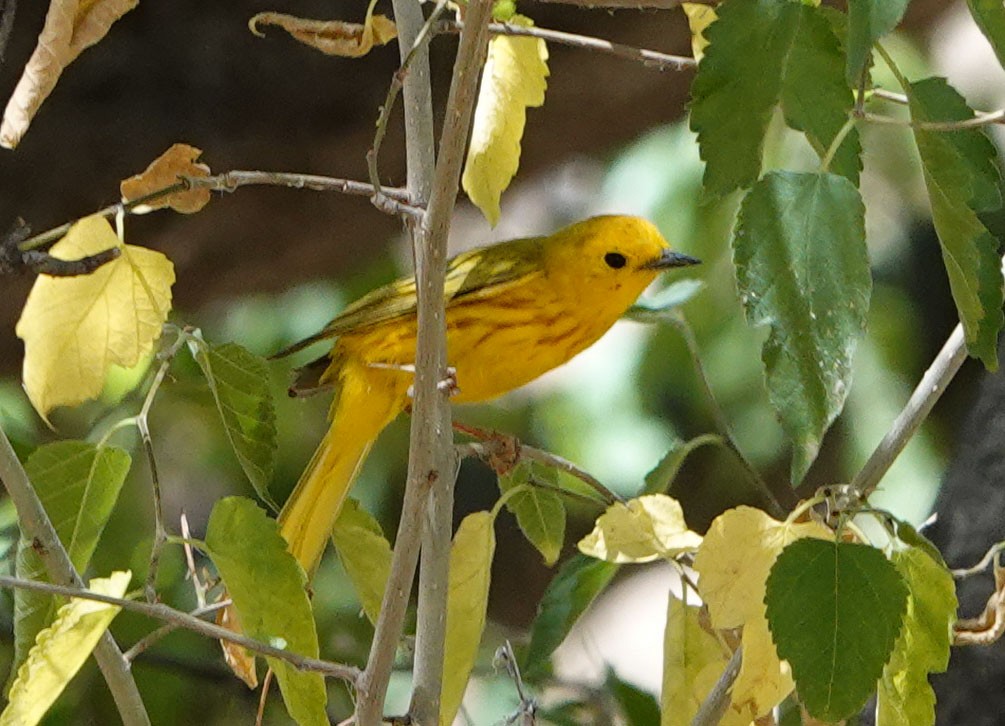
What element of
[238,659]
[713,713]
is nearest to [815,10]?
[713,713]

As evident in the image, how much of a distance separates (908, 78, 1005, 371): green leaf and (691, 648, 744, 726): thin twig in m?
0.21

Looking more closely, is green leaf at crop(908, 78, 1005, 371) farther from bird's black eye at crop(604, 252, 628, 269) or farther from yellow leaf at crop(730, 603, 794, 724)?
bird's black eye at crop(604, 252, 628, 269)

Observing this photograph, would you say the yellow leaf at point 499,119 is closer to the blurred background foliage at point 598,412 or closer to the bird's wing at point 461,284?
the bird's wing at point 461,284

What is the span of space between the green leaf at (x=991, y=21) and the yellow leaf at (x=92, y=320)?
15.0 inches

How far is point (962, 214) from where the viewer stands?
0.49m

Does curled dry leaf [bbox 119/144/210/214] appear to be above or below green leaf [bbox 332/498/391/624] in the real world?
above

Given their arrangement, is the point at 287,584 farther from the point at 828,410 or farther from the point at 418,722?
the point at 828,410

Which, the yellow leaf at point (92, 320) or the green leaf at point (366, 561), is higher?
the yellow leaf at point (92, 320)

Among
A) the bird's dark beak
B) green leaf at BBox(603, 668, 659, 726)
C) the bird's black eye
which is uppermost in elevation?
the bird's dark beak

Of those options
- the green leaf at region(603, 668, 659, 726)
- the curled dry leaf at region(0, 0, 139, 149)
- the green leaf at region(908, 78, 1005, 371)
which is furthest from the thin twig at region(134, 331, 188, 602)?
the green leaf at region(603, 668, 659, 726)

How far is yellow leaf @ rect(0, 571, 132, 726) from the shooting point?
23.8 inches

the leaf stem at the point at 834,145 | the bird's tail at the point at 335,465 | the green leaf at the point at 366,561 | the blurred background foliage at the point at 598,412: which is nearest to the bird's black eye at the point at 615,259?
the blurred background foliage at the point at 598,412

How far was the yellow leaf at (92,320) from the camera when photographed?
67 centimetres

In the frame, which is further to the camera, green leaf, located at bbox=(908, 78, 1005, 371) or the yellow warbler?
the yellow warbler
